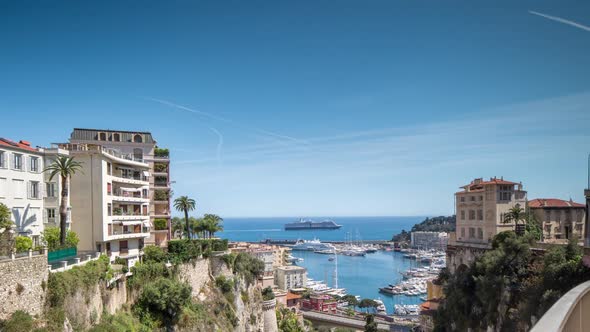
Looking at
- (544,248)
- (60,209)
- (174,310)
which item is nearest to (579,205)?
(544,248)

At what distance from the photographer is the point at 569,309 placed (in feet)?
14.6

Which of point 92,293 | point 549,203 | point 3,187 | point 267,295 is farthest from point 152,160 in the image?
point 549,203

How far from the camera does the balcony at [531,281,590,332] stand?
3832 millimetres

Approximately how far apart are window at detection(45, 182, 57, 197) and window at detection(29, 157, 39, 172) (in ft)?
4.16

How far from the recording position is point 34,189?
94.6ft

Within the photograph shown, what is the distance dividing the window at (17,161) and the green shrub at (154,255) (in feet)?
41.1

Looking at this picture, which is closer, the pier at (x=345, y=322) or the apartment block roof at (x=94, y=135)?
the apartment block roof at (x=94, y=135)

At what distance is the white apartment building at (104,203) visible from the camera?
107 ft

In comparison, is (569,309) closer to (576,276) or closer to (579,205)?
(576,276)

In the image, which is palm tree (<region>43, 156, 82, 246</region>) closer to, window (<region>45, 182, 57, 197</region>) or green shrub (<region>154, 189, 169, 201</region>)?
window (<region>45, 182, 57, 197</region>)

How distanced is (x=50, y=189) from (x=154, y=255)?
10.3 metres

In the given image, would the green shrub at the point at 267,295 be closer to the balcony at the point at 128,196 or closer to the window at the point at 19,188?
the balcony at the point at 128,196

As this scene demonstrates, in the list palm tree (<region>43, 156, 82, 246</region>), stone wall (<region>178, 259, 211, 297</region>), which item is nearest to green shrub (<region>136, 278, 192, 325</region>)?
stone wall (<region>178, 259, 211, 297</region>)

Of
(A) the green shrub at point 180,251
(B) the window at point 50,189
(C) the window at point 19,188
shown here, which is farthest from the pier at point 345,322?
(C) the window at point 19,188
